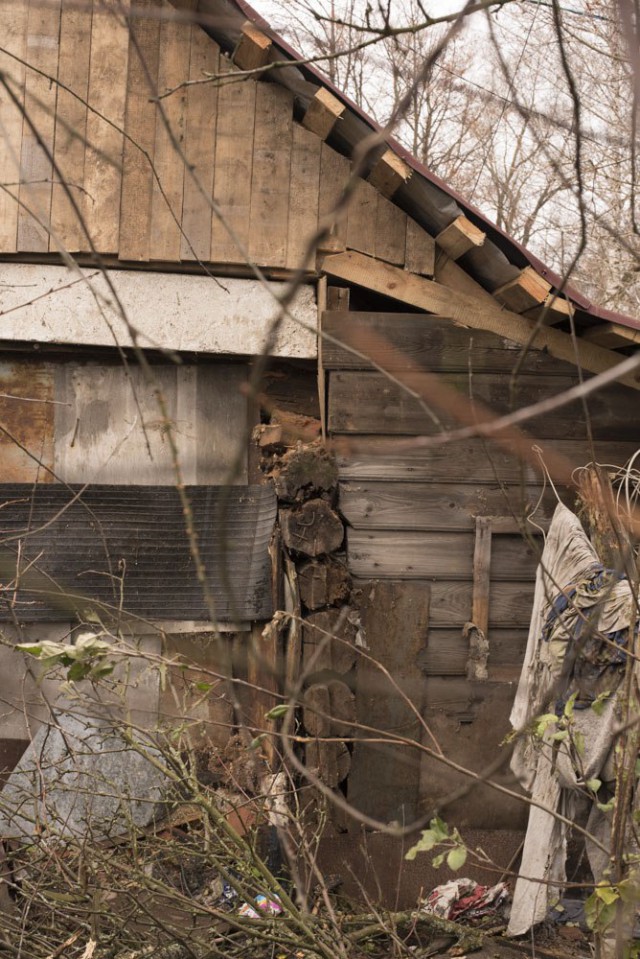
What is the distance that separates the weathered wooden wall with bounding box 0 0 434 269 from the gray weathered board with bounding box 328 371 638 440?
80 cm

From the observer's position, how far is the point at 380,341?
5938 millimetres

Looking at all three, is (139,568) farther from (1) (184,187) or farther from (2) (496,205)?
(2) (496,205)

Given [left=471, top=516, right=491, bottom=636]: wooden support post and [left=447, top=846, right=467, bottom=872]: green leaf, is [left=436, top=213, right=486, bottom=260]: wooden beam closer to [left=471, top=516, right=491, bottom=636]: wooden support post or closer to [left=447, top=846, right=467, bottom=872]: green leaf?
[left=471, top=516, right=491, bottom=636]: wooden support post

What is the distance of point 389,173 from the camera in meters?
5.65

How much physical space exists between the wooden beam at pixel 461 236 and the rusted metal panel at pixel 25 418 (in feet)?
8.62

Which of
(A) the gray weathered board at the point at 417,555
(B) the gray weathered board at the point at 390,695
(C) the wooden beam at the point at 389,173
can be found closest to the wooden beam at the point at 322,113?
(C) the wooden beam at the point at 389,173

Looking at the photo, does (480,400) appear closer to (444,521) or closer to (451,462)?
(451,462)

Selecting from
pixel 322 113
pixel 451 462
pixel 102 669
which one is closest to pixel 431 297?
pixel 451 462

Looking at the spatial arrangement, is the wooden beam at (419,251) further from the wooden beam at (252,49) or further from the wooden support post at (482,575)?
the wooden support post at (482,575)

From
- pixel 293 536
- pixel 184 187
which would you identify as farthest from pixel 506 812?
pixel 184 187

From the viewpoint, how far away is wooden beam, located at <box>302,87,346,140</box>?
549cm

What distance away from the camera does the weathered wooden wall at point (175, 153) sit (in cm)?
595

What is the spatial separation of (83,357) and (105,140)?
1.35m

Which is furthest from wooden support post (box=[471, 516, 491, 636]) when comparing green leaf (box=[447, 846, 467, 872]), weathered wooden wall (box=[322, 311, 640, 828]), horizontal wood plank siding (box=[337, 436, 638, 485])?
green leaf (box=[447, 846, 467, 872])
